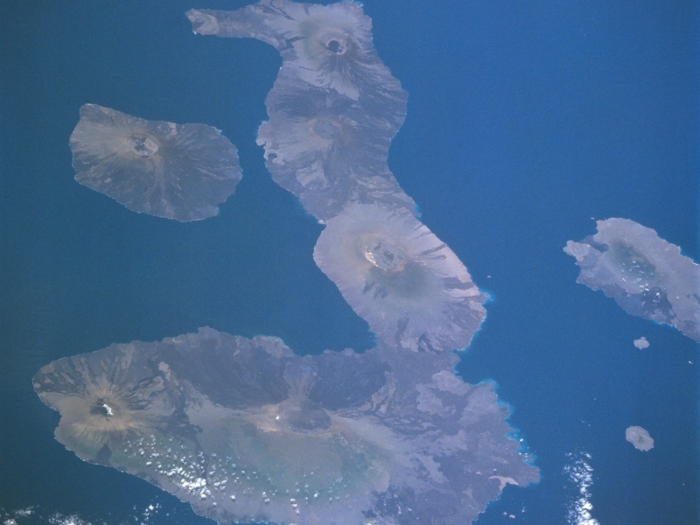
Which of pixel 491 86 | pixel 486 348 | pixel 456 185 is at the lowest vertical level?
pixel 486 348

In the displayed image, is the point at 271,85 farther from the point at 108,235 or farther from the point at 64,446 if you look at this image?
the point at 64,446

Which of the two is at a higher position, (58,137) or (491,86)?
(491,86)

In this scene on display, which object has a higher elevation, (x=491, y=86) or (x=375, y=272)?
(x=491, y=86)

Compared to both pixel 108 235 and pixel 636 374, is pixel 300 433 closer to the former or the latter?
pixel 108 235

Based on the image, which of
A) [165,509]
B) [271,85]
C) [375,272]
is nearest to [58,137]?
[271,85]

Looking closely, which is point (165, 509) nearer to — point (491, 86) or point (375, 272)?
point (375, 272)

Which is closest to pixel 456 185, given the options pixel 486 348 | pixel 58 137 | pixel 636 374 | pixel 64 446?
pixel 486 348
